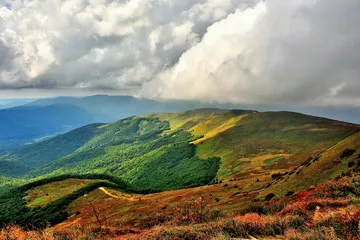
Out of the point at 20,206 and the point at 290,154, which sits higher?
the point at 290,154

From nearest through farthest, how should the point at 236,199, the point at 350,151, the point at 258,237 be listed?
1. the point at 258,237
2. the point at 350,151
3. the point at 236,199

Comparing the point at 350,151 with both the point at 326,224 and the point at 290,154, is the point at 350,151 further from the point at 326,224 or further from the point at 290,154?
the point at 290,154

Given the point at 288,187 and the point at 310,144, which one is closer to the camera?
the point at 288,187

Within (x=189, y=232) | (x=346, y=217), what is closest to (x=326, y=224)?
(x=346, y=217)

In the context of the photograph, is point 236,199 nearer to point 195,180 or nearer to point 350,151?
point 350,151

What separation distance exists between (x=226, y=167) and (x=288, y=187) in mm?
125309

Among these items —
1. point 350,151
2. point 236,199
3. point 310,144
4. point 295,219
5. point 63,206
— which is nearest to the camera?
point 295,219

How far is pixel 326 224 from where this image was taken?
15.5 metres

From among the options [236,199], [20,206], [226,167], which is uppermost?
[236,199]

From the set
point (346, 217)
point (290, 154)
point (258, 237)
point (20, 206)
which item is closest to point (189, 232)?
point (258, 237)

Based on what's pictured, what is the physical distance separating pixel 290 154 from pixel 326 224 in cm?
15349

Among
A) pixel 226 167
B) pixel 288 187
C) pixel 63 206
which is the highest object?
pixel 288 187

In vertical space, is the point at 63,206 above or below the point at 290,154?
below

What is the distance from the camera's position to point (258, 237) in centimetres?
1673
